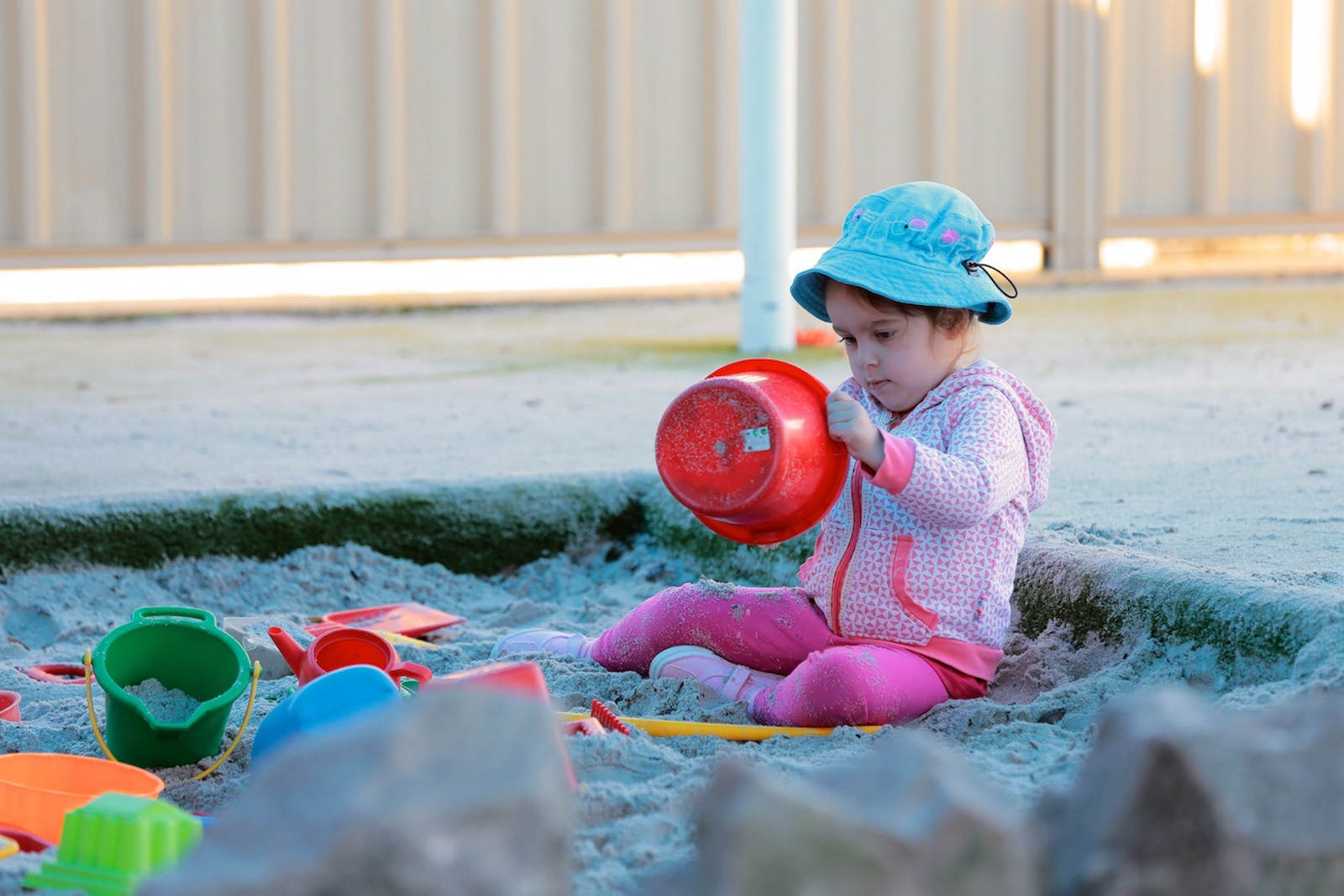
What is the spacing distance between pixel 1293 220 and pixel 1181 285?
46.6 inches

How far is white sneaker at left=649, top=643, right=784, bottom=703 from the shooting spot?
86.3 inches

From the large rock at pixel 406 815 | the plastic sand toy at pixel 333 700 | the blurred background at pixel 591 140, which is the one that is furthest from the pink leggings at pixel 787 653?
the blurred background at pixel 591 140

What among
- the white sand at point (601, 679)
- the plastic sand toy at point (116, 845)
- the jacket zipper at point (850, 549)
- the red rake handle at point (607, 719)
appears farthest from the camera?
the jacket zipper at point (850, 549)

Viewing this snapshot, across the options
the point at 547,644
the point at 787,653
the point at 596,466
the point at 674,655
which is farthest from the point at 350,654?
the point at 596,466

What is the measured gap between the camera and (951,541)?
2.09 metres

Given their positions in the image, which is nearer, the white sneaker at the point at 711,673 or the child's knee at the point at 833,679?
the child's knee at the point at 833,679

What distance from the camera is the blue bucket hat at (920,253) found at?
80.6 inches

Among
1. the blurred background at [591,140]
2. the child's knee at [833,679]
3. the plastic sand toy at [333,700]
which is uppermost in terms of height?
the blurred background at [591,140]

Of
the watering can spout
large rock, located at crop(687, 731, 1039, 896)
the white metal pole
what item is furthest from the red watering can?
the white metal pole

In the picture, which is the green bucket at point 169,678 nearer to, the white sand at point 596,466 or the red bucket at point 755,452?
the white sand at point 596,466

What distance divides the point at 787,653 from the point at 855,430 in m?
0.45

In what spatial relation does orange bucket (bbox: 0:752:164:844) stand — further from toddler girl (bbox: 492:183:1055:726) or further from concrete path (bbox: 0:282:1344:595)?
concrete path (bbox: 0:282:1344:595)

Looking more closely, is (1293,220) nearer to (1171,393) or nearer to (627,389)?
(1171,393)

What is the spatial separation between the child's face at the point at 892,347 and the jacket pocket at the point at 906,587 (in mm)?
215
